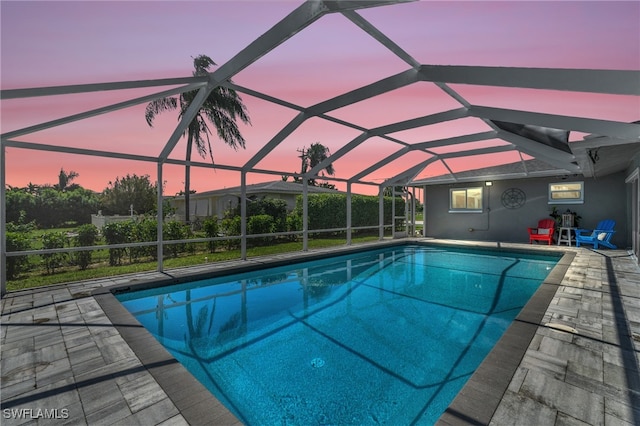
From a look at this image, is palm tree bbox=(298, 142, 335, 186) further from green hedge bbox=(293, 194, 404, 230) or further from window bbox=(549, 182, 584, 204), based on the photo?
window bbox=(549, 182, 584, 204)

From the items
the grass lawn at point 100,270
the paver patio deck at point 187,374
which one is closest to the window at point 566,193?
the paver patio deck at point 187,374

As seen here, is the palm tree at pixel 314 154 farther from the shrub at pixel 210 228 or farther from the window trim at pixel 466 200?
the shrub at pixel 210 228

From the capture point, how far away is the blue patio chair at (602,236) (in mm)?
9469

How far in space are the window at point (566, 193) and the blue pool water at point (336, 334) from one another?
4630 mm

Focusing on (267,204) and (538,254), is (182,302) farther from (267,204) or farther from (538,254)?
(538,254)

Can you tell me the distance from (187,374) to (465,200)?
13.3 metres

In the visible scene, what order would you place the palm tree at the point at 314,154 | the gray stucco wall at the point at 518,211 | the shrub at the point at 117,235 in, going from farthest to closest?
the palm tree at the point at 314,154, the gray stucco wall at the point at 518,211, the shrub at the point at 117,235

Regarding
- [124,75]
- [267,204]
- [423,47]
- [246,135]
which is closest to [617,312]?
[423,47]

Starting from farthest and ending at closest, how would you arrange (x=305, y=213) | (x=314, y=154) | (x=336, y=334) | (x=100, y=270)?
(x=314, y=154) < (x=305, y=213) < (x=100, y=270) < (x=336, y=334)

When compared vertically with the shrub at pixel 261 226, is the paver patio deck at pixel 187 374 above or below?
below

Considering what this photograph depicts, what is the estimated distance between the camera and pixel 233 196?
63.8 feet

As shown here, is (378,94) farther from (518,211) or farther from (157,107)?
(157,107)

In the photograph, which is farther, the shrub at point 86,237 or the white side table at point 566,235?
the white side table at point 566,235

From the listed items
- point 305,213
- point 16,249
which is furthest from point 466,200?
point 16,249
